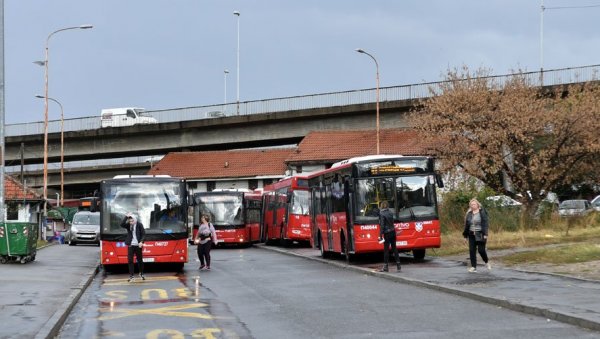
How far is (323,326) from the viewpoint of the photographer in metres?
12.4

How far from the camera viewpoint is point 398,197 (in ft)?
84.3

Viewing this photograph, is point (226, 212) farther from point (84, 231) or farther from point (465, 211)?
point (465, 211)

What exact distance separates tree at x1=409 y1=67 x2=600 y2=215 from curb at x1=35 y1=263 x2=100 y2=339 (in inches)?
935

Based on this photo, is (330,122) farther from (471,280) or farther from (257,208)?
(471,280)

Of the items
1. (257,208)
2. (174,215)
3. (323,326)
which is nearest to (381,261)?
(174,215)

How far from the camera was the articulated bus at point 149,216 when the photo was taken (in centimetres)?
2525

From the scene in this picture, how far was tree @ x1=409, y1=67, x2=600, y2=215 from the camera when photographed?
40281 millimetres

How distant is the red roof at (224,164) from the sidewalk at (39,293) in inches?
2158

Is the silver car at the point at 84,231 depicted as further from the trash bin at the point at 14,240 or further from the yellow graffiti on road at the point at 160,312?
the yellow graffiti on road at the point at 160,312

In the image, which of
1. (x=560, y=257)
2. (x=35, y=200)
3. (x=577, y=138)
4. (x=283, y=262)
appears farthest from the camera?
(x=35, y=200)

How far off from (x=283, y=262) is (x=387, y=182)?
19.4ft

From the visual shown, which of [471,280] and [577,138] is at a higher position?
[577,138]

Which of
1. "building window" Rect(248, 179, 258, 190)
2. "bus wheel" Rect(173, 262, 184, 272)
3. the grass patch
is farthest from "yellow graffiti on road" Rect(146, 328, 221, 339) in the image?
"building window" Rect(248, 179, 258, 190)

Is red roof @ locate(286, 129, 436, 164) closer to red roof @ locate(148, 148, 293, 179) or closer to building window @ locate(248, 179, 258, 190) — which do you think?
Result: red roof @ locate(148, 148, 293, 179)
